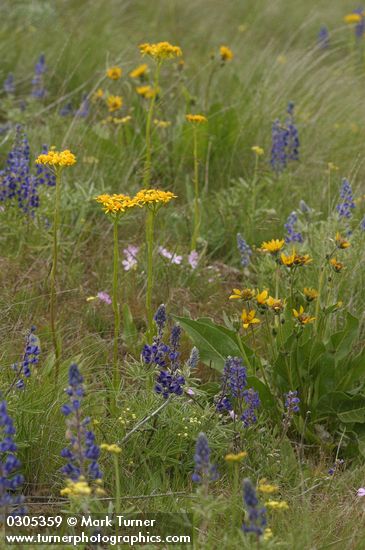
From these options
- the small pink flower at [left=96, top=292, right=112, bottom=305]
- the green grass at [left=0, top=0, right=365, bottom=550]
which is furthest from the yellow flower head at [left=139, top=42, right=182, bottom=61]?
the small pink flower at [left=96, top=292, right=112, bottom=305]

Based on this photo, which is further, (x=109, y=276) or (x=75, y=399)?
(x=109, y=276)

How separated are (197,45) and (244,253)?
3.79 m

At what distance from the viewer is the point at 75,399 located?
6.63ft

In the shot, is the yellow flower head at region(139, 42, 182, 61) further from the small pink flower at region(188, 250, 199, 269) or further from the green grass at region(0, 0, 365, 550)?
the small pink flower at region(188, 250, 199, 269)

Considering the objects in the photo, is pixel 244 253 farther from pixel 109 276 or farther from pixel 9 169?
pixel 9 169

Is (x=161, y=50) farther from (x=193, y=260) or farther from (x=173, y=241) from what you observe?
(x=173, y=241)

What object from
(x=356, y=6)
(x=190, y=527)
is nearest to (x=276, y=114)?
(x=190, y=527)

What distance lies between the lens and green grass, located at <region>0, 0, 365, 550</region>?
8.22 feet

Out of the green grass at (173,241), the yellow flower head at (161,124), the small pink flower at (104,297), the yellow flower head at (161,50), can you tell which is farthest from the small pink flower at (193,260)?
the yellow flower head at (161,124)

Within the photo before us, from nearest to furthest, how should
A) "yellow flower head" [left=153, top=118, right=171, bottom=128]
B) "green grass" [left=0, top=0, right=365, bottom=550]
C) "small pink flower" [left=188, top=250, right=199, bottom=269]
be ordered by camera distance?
1. "green grass" [left=0, top=0, right=365, bottom=550]
2. "small pink flower" [left=188, top=250, right=199, bottom=269]
3. "yellow flower head" [left=153, top=118, right=171, bottom=128]

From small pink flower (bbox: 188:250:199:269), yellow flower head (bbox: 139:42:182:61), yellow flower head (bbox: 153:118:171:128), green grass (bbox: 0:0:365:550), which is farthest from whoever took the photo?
yellow flower head (bbox: 153:118:171:128)

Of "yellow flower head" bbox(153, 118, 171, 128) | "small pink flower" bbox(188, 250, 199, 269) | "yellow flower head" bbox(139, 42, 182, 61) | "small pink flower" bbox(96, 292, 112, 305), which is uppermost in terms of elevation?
"yellow flower head" bbox(139, 42, 182, 61)

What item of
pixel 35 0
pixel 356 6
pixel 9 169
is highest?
pixel 356 6

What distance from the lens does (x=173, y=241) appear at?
158 inches
